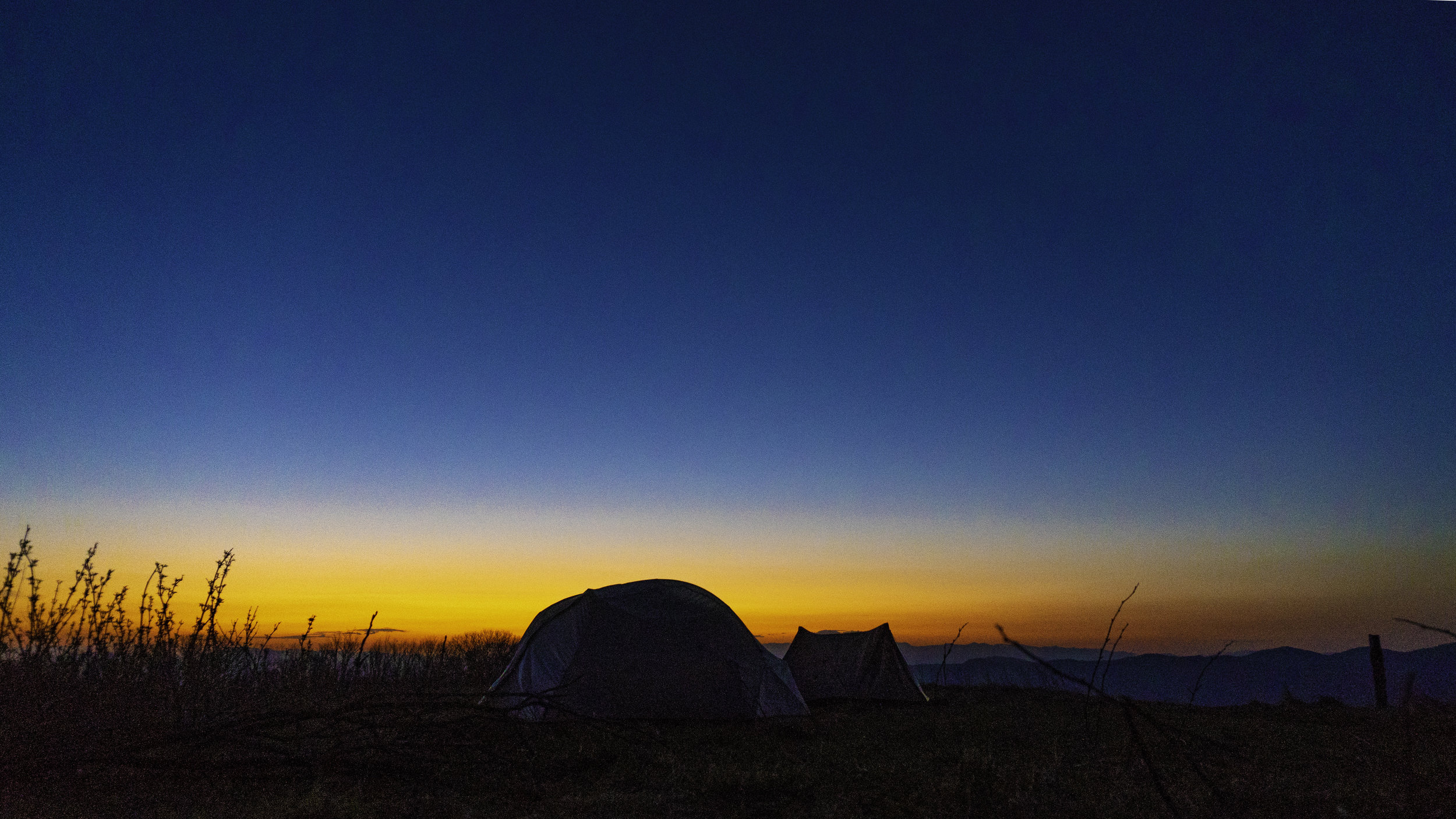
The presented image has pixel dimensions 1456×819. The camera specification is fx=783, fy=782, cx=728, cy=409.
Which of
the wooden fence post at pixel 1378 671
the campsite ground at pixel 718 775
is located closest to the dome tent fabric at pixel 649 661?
the campsite ground at pixel 718 775

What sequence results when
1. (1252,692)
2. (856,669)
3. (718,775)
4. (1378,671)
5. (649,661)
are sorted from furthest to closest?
(1252,692)
(1378,671)
(856,669)
(649,661)
(718,775)

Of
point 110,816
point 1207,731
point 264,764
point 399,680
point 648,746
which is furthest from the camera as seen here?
point 399,680

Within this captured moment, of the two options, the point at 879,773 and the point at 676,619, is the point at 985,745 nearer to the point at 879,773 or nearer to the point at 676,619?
the point at 879,773

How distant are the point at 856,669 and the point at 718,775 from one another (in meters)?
10.5

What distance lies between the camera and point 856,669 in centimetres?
1811

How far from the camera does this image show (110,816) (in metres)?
6.17

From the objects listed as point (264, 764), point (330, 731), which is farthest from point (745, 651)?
point (264, 764)

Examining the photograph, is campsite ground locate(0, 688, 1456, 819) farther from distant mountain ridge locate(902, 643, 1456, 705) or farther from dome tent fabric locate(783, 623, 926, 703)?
dome tent fabric locate(783, 623, 926, 703)

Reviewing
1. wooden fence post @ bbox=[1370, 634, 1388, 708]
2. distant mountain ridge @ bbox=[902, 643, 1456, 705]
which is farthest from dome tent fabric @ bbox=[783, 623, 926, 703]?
wooden fence post @ bbox=[1370, 634, 1388, 708]

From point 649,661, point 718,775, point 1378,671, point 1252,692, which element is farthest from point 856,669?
point 1252,692

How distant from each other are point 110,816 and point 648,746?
5582 mm

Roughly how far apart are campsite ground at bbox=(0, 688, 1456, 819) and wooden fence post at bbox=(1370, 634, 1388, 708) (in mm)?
8352

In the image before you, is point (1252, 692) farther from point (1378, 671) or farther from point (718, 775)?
point (718, 775)

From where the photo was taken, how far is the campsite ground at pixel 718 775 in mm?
6785
